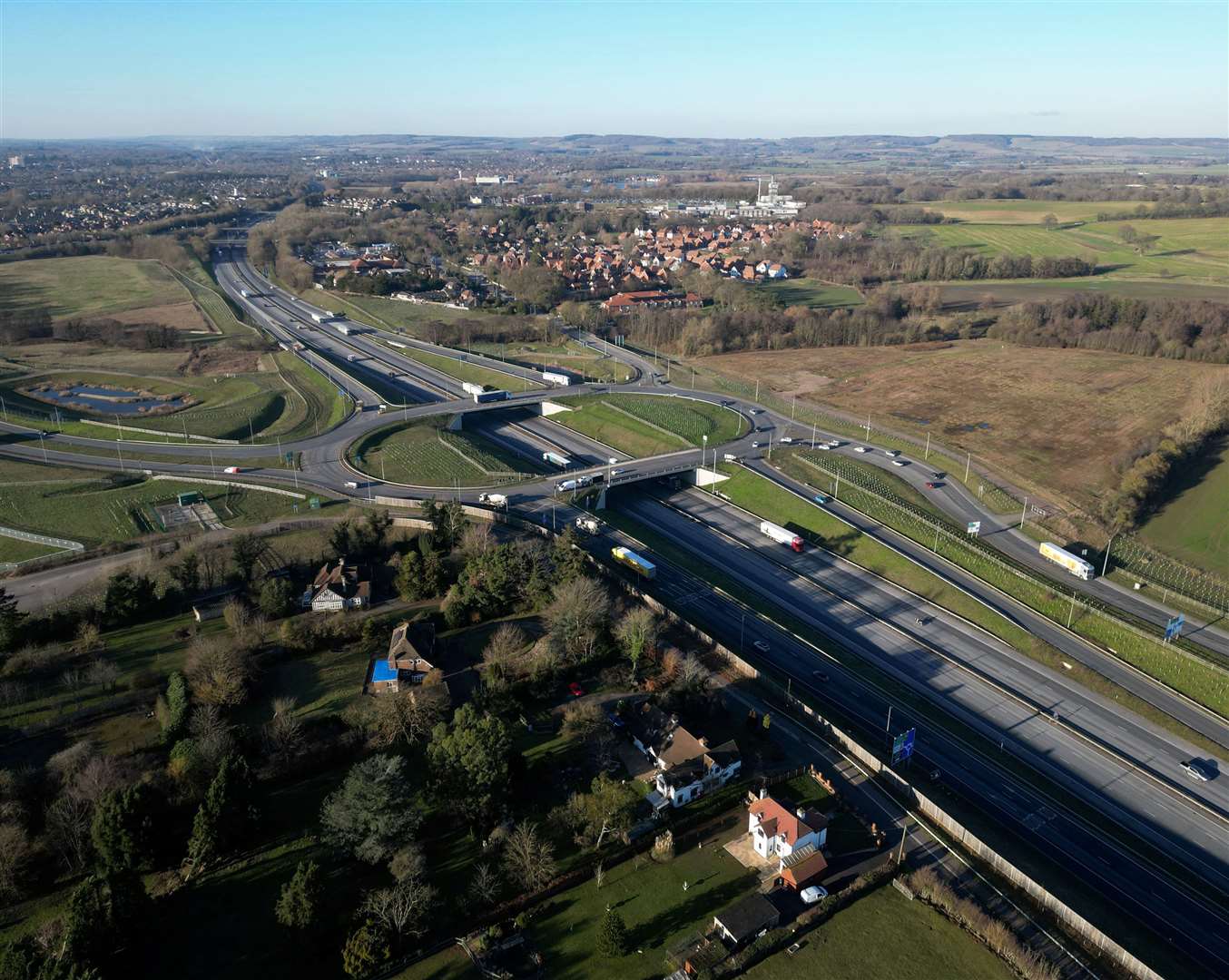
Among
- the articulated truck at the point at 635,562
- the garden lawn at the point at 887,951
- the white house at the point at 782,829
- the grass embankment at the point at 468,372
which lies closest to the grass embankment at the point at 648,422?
the grass embankment at the point at 468,372

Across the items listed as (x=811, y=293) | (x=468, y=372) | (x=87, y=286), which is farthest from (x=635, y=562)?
(x=87, y=286)

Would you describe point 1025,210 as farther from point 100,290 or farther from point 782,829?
point 782,829

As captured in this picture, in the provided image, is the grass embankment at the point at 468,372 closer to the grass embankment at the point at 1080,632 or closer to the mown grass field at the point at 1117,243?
the grass embankment at the point at 1080,632

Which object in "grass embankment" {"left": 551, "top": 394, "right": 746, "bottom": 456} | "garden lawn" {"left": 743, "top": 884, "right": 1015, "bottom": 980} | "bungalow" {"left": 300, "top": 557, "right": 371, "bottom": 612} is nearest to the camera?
"garden lawn" {"left": 743, "top": 884, "right": 1015, "bottom": 980}

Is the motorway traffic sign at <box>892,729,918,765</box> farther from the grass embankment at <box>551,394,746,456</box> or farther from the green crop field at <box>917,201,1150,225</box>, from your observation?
the green crop field at <box>917,201,1150,225</box>

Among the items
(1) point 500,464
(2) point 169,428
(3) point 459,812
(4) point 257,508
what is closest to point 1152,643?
(3) point 459,812

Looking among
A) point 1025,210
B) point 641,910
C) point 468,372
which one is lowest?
point 468,372

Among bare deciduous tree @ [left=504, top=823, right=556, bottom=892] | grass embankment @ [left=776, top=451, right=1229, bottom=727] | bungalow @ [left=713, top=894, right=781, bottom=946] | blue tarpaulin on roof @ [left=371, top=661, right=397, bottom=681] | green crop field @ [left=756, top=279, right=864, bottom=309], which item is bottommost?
grass embankment @ [left=776, top=451, right=1229, bottom=727]

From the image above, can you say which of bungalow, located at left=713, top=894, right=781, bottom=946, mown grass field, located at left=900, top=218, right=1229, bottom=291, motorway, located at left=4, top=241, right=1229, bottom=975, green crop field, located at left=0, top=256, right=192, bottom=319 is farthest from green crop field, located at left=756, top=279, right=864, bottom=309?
bungalow, located at left=713, top=894, right=781, bottom=946
